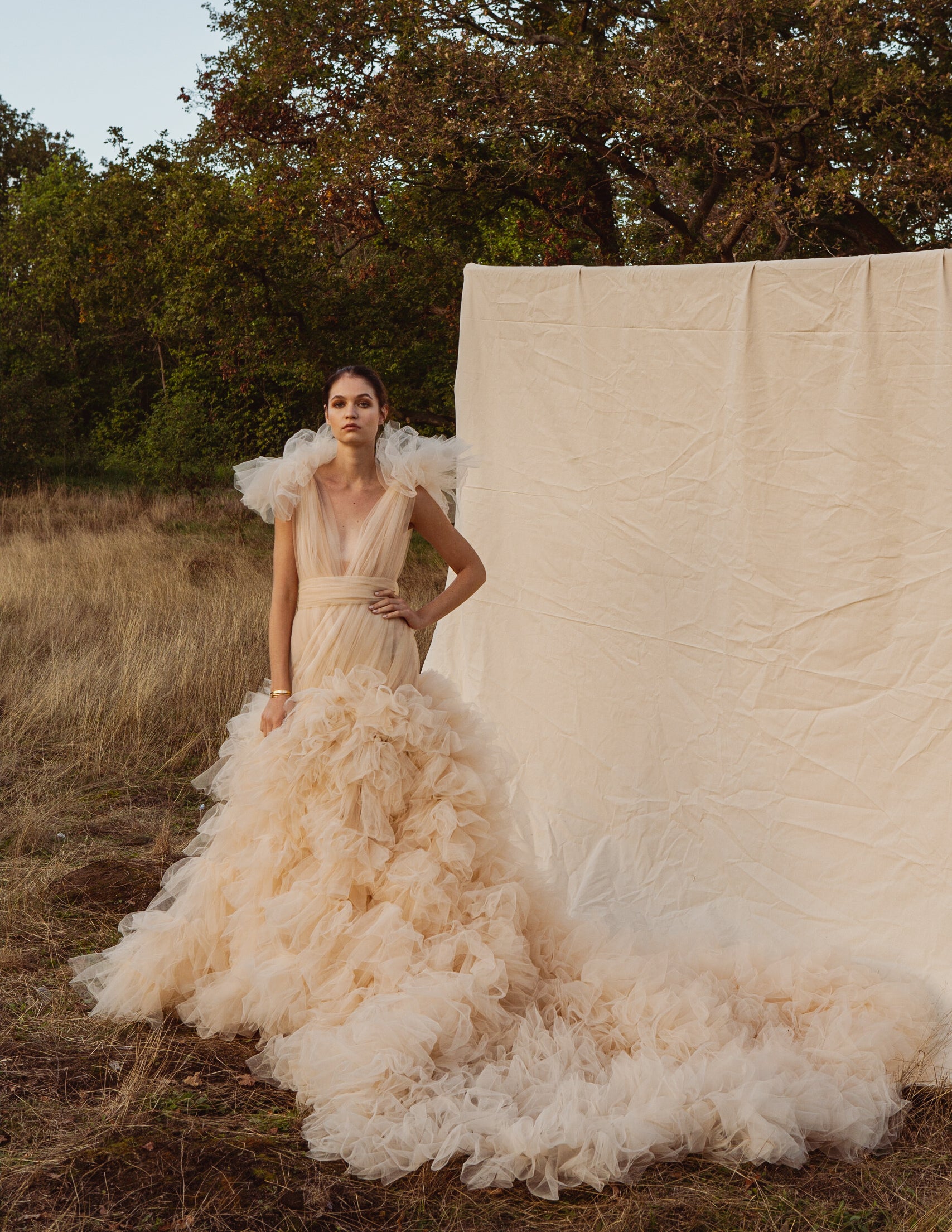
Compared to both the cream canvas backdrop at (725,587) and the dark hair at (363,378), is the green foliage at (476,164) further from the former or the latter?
the dark hair at (363,378)

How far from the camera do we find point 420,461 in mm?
3234

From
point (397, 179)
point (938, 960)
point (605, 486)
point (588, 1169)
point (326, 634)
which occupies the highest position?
point (397, 179)

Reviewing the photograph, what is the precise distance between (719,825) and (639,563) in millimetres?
950

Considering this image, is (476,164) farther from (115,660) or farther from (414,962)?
(414,962)

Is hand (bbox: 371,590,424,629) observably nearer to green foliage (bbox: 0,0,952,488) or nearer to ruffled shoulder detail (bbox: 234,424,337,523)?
ruffled shoulder detail (bbox: 234,424,337,523)

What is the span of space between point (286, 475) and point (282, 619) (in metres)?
0.41

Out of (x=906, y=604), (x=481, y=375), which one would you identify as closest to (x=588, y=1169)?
(x=906, y=604)

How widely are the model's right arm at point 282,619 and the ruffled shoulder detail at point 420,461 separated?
0.34 meters

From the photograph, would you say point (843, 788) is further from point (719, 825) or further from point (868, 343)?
point (868, 343)

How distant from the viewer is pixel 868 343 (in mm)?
3350

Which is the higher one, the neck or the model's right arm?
the neck

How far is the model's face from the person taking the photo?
125 inches

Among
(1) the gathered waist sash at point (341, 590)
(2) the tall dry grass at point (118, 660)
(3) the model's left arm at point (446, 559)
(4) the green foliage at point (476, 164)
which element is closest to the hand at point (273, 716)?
(1) the gathered waist sash at point (341, 590)

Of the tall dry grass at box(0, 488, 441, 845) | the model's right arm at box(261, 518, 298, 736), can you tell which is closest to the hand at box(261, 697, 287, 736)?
the model's right arm at box(261, 518, 298, 736)
